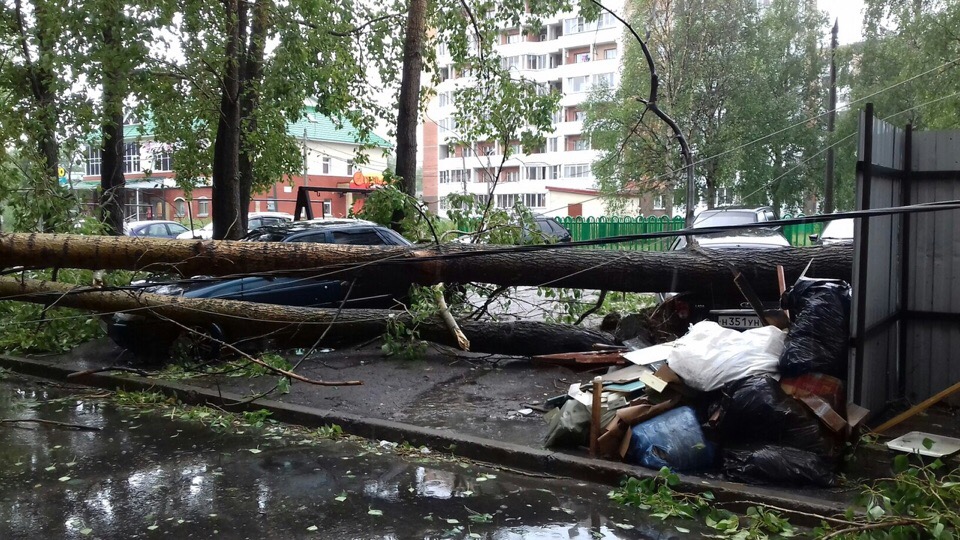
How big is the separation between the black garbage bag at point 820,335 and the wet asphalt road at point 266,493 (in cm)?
166

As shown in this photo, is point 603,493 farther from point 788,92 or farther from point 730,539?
point 788,92

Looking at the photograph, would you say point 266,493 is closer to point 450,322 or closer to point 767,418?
point 767,418

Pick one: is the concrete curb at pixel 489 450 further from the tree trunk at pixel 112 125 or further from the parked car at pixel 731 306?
the tree trunk at pixel 112 125

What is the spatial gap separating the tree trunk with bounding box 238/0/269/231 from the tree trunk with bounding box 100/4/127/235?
2.30 meters

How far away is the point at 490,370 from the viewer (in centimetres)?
921

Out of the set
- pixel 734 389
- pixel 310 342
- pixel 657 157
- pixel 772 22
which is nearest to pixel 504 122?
pixel 310 342

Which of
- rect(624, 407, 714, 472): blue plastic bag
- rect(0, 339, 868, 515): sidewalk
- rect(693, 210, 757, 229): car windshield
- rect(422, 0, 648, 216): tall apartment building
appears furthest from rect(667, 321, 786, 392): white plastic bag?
rect(422, 0, 648, 216): tall apartment building

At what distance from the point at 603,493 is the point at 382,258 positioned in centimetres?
369

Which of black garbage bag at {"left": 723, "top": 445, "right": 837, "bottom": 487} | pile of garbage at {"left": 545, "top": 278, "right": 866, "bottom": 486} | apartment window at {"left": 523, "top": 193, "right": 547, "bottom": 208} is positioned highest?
apartment window at {"left": 523, "top": 193, "right": 547, "bottom": 208}

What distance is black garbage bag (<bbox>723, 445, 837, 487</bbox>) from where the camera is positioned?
5.23 m

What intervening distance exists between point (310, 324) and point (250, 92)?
7989 millimetres

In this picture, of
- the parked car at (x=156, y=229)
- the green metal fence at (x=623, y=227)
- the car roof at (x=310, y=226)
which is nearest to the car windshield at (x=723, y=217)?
the green metal fence at (x=623, y=227)

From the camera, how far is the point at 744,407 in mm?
5414

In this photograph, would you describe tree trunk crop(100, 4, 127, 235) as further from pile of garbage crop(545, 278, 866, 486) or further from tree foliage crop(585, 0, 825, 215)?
tree foliage crop(585, 0, 825, 215)
